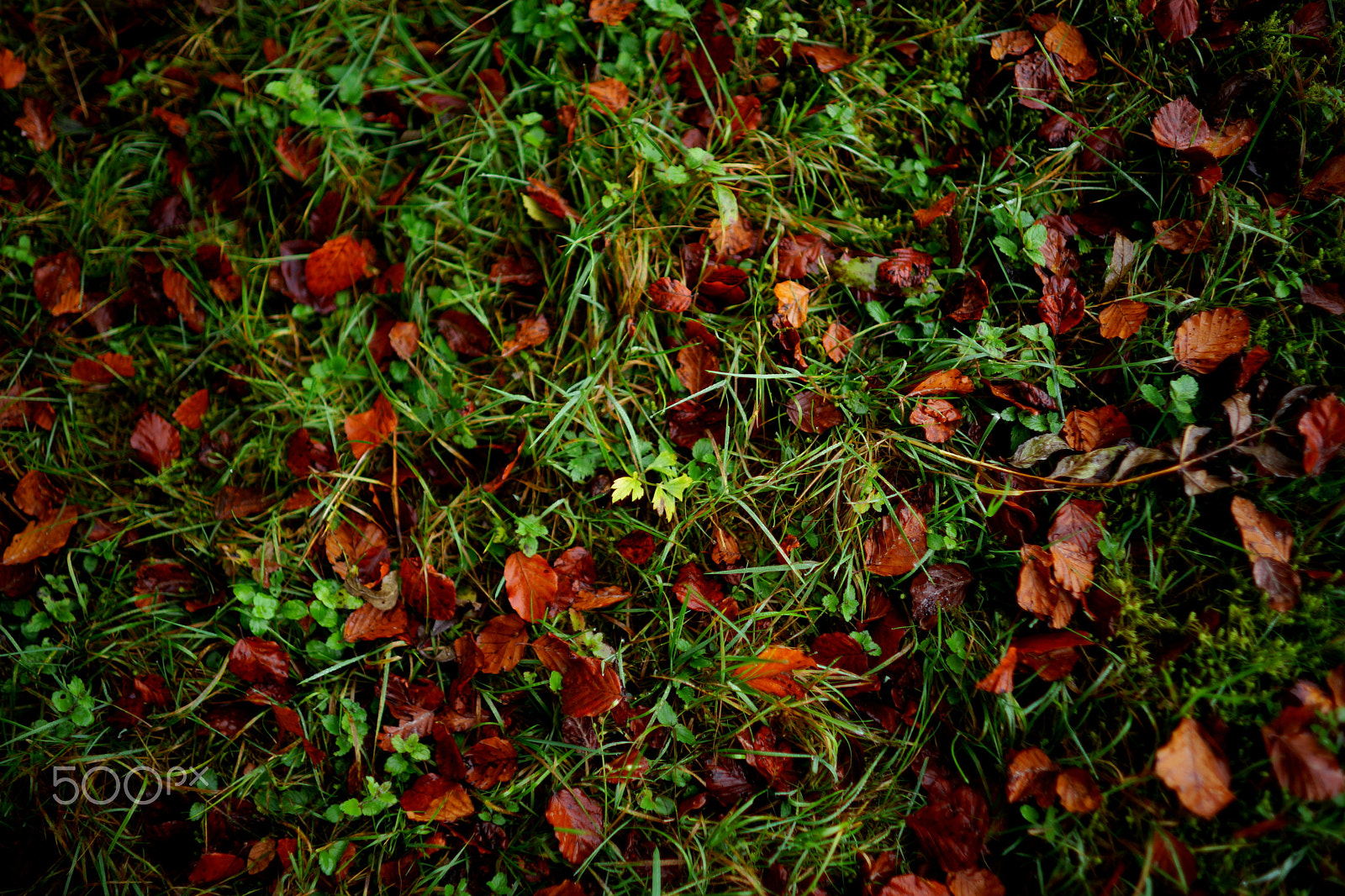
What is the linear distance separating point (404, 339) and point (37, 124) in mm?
1503

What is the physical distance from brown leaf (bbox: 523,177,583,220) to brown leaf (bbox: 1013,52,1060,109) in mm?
1310

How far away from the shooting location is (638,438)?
1.91 meters

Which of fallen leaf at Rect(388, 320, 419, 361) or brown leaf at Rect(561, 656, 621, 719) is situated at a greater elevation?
fallen leaf at Rect(388, 320, 419, 361)

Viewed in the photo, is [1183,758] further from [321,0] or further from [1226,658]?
[321,0]

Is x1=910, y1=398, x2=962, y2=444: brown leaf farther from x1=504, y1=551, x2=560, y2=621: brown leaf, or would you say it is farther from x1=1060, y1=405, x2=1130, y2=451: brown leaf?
x1=504, y1=551, x2=560, y2=621: brown leaf

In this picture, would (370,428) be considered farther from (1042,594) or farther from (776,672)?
(1042,594)

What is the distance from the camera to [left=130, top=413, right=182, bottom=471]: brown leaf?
202 centimetres

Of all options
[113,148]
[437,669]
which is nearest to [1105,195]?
[437,669]

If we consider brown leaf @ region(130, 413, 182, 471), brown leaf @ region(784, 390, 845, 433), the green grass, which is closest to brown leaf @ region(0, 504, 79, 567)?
the green grass

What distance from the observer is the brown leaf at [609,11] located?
2.07 meters

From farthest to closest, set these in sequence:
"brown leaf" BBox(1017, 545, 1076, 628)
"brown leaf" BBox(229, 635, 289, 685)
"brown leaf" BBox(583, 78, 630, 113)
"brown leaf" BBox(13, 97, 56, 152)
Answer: "brown leaf" BBox(13, 97, 56, 152)
"brown leaf" BBox(583, 78, 630, 113)
"brown leaf" BBox(229, 635, 289, 685)
"brown leaf" BBox(1017, 545, 1076, 628)

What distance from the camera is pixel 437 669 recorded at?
1848 mm

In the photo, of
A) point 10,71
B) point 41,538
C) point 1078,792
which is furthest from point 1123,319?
point 10,71

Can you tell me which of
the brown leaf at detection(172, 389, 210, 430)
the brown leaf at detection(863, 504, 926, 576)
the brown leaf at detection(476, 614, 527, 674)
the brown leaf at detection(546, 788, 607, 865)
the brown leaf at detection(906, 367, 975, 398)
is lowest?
the brown leaf at detection(546, 788, 607, 865)
